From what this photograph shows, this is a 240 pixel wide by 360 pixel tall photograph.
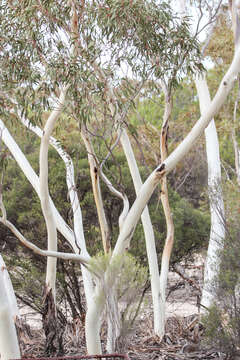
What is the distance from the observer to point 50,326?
23.0ft

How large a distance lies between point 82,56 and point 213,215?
10.2 feet

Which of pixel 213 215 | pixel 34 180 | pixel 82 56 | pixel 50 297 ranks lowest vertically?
pixel 50 297

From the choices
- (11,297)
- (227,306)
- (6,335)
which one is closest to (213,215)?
(227,306)

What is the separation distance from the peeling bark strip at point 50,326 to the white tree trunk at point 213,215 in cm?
183

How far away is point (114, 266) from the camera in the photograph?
5301mm

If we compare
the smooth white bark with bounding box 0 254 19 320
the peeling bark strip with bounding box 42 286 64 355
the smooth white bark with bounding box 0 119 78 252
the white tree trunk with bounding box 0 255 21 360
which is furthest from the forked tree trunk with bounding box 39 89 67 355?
the white tree trunk with bounding box 0 255 21 360

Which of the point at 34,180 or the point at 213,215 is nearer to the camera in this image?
the point at 34,180

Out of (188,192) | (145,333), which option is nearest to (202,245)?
(145,333)

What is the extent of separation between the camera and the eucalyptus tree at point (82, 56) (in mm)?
6422

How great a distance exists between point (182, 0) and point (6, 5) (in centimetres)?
377

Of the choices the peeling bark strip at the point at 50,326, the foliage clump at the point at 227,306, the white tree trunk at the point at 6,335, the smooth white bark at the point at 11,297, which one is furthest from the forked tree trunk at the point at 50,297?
the foliage clump at the point at 227,306

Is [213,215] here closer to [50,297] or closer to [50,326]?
[50,297]

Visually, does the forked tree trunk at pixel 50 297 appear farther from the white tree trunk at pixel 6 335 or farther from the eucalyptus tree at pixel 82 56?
the white tree trunk at pixel 6 335

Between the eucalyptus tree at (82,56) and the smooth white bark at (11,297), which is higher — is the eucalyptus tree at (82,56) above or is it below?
above
